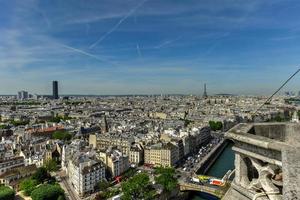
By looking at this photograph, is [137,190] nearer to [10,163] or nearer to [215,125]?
[10,163]

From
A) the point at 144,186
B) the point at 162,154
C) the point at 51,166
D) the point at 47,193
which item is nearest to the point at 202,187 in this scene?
the point at 144,186

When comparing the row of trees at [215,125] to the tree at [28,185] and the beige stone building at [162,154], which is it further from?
the tree at [28,185]

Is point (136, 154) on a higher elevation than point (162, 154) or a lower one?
lower

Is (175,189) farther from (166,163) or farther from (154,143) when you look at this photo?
(154,143)

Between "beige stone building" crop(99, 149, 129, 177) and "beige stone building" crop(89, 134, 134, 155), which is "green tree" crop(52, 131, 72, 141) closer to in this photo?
"beige stone building" crop(89, 134, 134, 155)

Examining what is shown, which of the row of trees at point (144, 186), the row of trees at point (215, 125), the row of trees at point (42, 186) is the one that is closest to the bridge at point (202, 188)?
the row of trees at point (144, 186)

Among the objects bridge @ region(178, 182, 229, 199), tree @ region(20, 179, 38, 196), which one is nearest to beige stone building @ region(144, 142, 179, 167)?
bridge @ region(178, 182, 229, 199)
